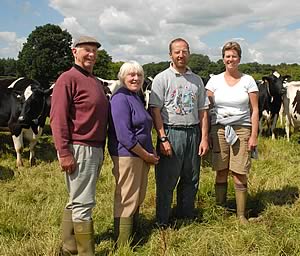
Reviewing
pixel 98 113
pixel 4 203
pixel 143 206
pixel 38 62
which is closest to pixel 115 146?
pixel 98 113

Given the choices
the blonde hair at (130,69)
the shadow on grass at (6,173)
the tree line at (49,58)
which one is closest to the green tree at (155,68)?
the tree line at (49,58)

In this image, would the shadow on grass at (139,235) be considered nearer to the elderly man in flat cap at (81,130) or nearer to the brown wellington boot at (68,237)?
the brown wellington boot at (68,237)

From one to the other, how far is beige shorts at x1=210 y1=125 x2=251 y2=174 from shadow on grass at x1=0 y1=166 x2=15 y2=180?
3.87 meters

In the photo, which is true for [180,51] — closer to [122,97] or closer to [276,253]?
[122,97]

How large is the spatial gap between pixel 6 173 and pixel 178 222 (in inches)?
154

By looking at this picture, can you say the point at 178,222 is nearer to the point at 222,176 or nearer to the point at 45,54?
the point at 222,176

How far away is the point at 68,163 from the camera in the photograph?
131 inches

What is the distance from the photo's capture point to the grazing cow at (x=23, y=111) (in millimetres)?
8016

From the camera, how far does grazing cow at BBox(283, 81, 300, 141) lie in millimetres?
10406

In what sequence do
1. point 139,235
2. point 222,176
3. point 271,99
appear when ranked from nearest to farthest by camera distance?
point 139,235
point 222,176
point 271,99

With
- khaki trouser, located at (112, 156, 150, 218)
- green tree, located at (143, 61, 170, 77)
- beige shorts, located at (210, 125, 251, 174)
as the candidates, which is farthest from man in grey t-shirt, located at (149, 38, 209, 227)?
green tree, located at (143, 61, 170, 77)

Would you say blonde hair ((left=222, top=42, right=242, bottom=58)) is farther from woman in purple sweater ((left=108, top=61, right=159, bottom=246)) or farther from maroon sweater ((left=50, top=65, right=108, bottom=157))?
maroon sweater ((left=50, top=65, right=108, bottom=157))

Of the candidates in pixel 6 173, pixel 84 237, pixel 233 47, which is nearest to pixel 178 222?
pixel 84 237

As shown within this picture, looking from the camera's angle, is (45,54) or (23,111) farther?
(45,54)
